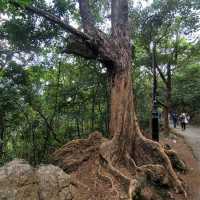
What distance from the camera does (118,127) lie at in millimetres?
8289

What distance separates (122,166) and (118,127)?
1136 millimetres

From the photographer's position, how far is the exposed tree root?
6.78 metres

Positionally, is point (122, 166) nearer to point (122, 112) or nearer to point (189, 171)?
point (122, 112)

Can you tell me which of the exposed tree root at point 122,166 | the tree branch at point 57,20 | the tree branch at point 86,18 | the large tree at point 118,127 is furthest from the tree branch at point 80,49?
the exposed tree root at point 122,166

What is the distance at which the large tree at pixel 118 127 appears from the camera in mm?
7699

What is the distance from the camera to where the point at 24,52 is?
10992mm

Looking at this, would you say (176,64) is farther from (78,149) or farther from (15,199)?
(15,199)

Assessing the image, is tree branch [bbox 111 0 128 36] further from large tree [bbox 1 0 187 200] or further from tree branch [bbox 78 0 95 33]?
tree branch [bbox 78 0 95 33]

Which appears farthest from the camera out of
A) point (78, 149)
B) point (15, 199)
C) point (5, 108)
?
point (5, 108)

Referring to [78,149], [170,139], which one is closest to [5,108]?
[78,149]

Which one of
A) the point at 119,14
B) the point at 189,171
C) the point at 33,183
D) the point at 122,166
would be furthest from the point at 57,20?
the point at 189,171

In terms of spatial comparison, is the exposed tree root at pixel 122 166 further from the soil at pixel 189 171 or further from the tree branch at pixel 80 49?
the tree branch at pixel 80 49

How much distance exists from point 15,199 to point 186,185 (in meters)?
5.09

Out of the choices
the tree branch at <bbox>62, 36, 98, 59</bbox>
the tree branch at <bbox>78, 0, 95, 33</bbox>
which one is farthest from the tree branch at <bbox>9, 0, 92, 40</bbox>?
the tree branch at <bbox>62, 36, 98, 59</bbox>
